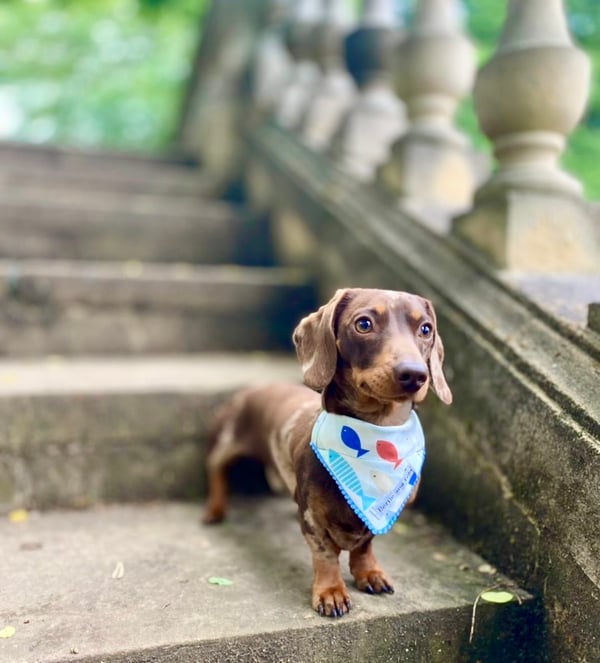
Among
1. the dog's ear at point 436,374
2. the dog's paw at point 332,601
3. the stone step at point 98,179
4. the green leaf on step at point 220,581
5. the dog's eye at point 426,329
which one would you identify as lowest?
the green leaf on step at point 220,581

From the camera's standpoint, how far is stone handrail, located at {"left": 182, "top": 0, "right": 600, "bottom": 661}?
1949 mm

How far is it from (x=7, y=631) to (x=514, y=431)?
153 cm

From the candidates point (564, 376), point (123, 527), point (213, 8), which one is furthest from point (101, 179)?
point (564, 376)

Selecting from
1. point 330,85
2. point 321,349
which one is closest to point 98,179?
point 330,85

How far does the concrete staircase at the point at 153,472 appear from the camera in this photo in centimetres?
181

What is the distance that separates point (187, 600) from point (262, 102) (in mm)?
4394

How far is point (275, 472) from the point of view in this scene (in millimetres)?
2568

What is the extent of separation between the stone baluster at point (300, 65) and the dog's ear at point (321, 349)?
308cm

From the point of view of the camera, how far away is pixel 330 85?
447cm

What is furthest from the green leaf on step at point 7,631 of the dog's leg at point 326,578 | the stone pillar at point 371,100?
the stone pillar at point 371,100

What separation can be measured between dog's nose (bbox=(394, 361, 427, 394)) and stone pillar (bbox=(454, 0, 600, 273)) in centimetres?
103

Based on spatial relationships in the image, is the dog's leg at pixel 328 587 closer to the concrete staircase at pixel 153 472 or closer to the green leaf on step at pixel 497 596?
the concrete staircase at pixel 153 472

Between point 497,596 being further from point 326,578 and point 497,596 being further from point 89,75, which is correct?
point 89,75

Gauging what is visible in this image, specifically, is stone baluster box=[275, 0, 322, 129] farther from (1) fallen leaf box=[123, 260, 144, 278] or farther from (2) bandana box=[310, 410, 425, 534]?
(2) bandana box=[310, 410, 425, 534]
